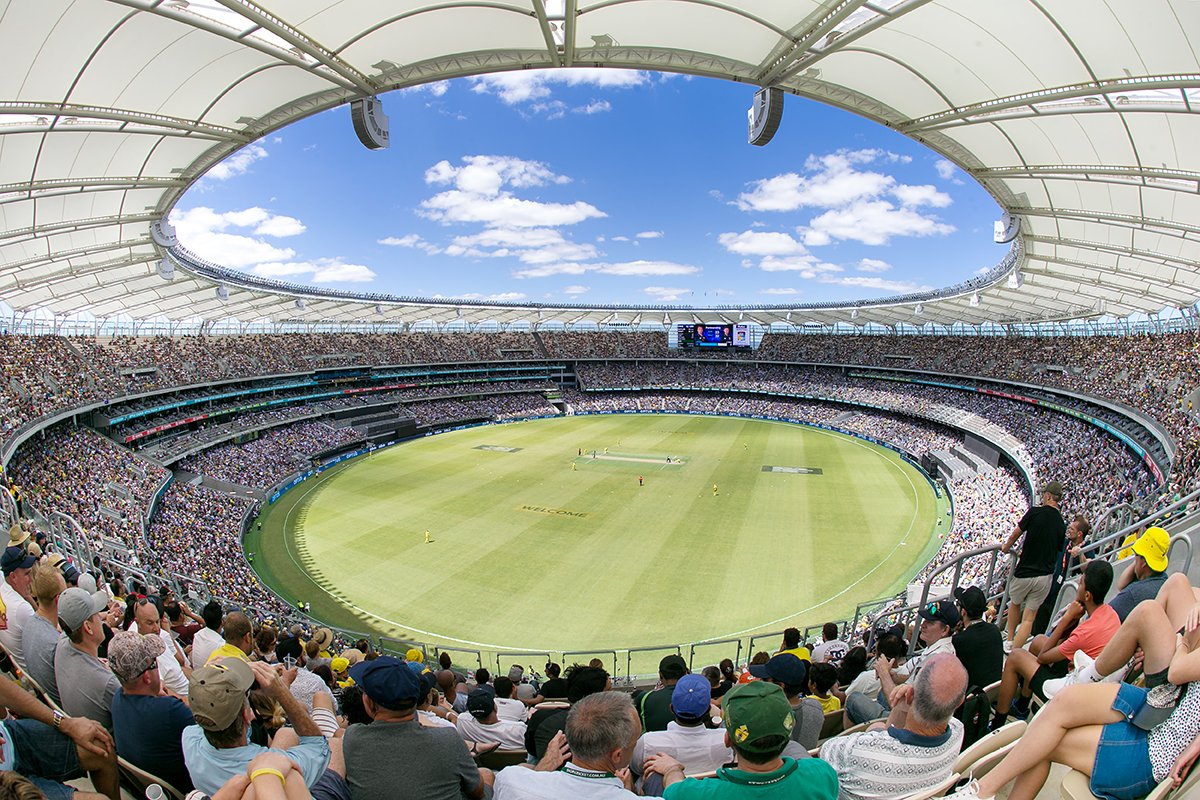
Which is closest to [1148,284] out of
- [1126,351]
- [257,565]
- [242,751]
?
[1126,351]

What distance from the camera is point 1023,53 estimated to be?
1073 centimetres

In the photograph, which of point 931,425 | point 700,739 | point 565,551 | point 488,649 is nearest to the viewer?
point 700,739

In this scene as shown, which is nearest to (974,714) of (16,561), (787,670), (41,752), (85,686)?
(787,670)

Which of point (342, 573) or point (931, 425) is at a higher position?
point (931, 425)

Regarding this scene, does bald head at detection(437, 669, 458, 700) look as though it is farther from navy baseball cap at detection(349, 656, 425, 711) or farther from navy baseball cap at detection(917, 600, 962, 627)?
navy baseball cap at detection(917, 600, 962, 627)

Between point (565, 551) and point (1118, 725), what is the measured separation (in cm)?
2466

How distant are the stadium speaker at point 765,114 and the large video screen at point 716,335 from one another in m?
64.2

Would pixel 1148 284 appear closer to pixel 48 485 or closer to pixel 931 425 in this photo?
pixel 931 425

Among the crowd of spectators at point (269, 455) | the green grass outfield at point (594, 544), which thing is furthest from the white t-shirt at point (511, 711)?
the crowd of spectators at point (269, 455)

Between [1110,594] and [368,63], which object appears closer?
[1110,594]

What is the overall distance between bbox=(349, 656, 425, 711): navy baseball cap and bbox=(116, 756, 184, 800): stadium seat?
1317 mm

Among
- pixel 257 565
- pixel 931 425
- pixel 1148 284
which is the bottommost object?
pixel 257 565

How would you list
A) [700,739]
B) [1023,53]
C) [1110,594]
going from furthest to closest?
[1023,53]
[1110,594]
[700,739]

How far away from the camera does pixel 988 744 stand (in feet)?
12.3
